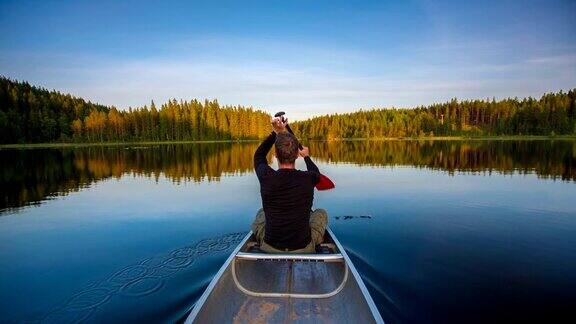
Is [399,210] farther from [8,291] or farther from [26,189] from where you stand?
[26,189]

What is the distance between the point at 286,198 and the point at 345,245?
6005 millimetres

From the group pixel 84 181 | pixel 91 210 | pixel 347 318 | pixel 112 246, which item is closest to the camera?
pixel 347 318

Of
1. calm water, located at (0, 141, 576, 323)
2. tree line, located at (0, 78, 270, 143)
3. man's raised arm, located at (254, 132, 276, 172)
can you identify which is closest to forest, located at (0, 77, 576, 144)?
tree line, located at (0, 78, 270, 143)

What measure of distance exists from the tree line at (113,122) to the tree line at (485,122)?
69.7 m

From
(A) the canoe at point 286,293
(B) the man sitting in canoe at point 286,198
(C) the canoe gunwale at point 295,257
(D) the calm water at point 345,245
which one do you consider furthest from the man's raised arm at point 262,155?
(D) the calm water at point 345,245

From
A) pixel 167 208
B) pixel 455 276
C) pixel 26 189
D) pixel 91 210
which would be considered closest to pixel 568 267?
pixel 455 276

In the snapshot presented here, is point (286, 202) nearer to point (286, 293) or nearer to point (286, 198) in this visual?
point (286, 198)

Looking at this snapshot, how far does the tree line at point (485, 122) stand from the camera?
134 meters

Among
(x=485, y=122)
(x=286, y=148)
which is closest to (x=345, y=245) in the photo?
(x=286, y=148)

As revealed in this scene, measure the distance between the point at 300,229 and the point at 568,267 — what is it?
7959 mm

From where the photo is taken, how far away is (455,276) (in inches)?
336

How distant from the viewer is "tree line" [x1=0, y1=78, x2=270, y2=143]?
5098 inches

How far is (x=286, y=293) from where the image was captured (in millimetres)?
5891

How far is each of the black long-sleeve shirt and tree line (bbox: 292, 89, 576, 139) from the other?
513 feet
